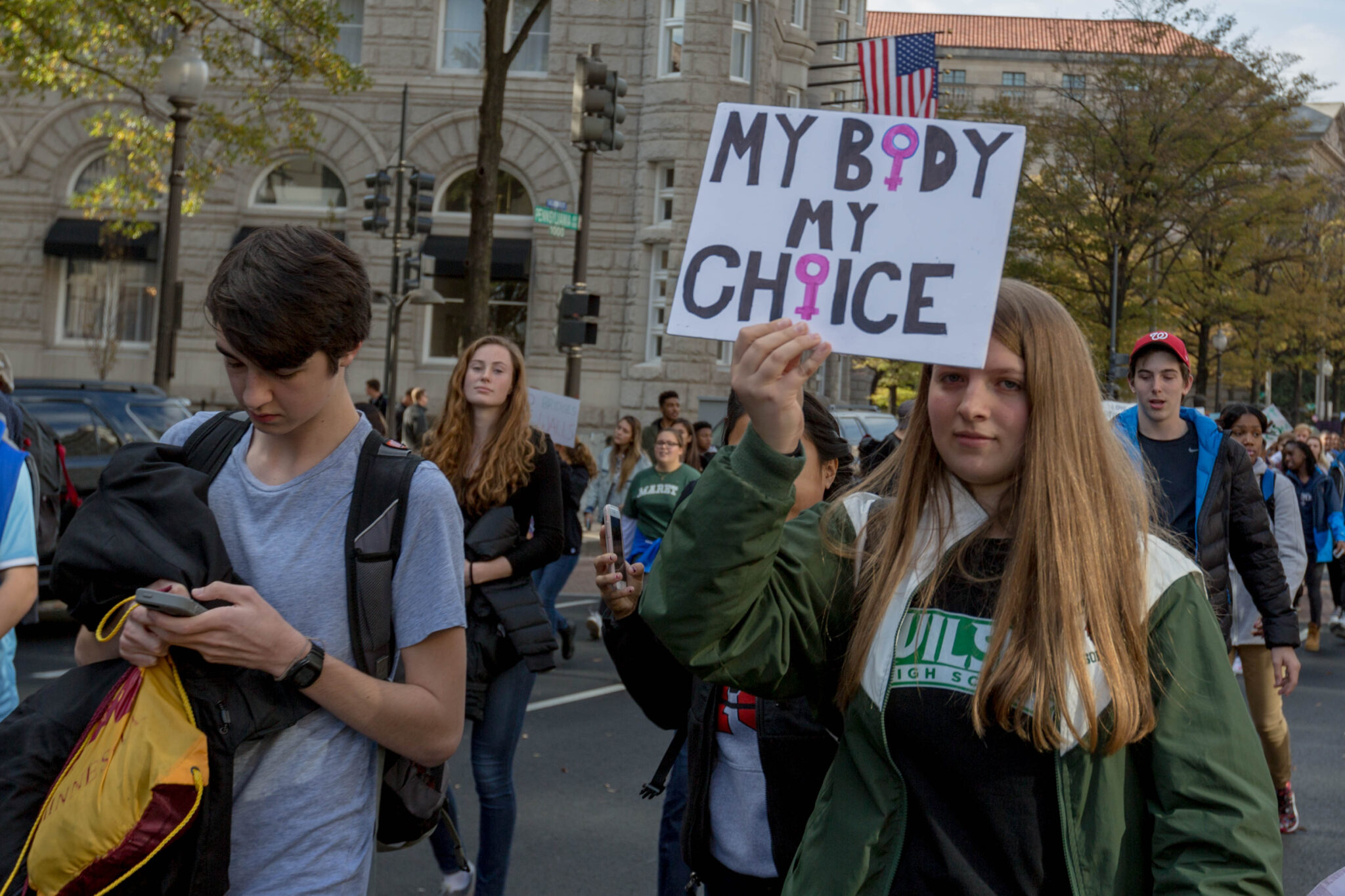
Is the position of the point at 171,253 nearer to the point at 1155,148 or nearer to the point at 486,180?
the point at 486,180

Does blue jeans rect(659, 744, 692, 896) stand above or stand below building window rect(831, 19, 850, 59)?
below

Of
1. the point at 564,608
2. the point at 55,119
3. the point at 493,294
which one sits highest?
the point at 55,119

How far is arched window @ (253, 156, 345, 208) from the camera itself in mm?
28766

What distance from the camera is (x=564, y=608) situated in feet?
41.3

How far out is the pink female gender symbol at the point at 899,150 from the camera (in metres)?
2.14

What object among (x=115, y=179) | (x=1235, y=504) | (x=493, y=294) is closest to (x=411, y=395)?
(x=115, y=179)

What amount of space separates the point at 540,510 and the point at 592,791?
7.13ft

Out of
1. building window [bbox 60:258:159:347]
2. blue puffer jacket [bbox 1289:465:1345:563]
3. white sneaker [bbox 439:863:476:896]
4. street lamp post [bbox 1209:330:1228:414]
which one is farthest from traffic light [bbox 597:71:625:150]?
street lamp post [bbox 1209:330:1228:414]

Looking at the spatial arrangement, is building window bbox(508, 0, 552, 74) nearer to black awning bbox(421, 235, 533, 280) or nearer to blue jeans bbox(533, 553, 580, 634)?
black awning bbox(421, 235, 533, 280)

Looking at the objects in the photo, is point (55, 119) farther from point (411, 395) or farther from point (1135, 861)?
point (1135, 861)

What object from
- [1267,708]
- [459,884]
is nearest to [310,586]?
[459,884]

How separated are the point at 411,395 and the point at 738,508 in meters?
19.5

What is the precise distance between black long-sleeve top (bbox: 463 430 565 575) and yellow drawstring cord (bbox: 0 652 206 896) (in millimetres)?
2771

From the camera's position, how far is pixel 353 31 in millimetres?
29125
